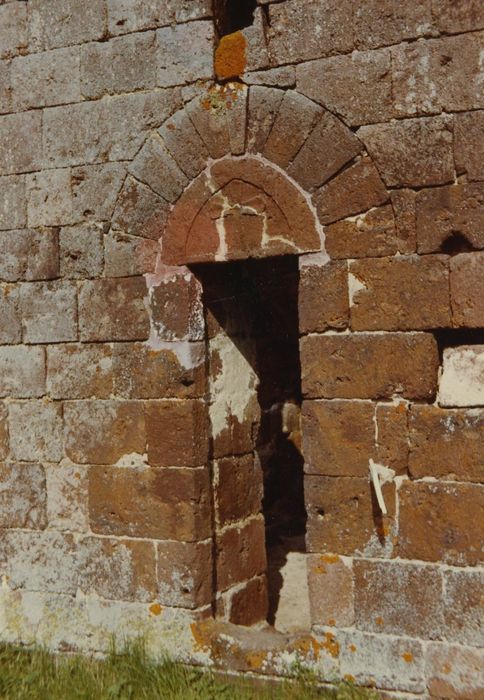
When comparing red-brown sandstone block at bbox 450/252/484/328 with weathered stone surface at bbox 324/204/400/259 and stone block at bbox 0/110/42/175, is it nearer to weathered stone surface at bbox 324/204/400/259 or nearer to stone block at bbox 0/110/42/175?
weathered stone surface at bbox 324/204/400/259

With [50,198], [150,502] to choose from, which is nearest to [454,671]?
[150,502]

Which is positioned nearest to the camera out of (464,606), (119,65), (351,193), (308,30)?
(464,606)

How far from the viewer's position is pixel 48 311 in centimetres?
526

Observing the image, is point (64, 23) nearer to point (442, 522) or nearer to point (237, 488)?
point (237, 488)

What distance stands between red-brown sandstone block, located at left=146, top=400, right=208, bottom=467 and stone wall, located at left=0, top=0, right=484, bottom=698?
0.01 metres

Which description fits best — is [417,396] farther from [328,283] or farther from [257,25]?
[257,25]

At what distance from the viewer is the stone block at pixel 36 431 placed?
17.2 feet

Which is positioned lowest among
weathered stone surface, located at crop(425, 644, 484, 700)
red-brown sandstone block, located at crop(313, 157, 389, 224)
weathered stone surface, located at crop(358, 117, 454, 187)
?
weathered stone surface, located at crop(425, 644, 484, 700)

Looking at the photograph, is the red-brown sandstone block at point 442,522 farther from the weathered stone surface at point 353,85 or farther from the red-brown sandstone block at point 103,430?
the weathered stone surface at point 353,85

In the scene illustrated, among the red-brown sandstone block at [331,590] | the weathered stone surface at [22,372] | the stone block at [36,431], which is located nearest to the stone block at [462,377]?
the red-brown sandstone block at [331,590]

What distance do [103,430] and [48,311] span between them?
0.80 metres

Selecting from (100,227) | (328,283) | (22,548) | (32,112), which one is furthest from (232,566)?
(32,112)

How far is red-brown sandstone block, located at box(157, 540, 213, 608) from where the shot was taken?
480cm

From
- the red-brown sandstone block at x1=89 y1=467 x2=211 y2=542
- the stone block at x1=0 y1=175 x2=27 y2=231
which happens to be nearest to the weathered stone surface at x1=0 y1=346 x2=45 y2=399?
the red-brown sandstone block at x1=89 y1=467 x2=211 y2=542
